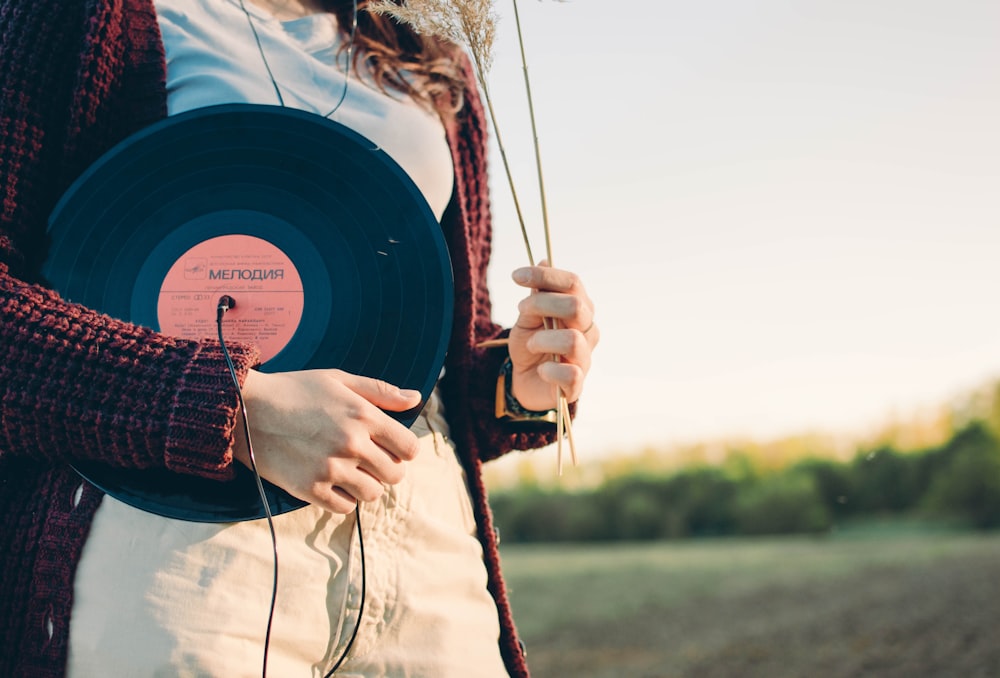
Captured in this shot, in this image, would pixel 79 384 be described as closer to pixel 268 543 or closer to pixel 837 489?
pixel 268 543

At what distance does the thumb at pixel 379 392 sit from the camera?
103 cm

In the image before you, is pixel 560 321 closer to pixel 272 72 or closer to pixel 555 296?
pixel 555 296

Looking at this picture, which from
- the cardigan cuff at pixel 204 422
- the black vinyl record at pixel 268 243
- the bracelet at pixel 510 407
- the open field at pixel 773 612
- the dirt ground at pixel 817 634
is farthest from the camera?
the open field at pixel 773 612

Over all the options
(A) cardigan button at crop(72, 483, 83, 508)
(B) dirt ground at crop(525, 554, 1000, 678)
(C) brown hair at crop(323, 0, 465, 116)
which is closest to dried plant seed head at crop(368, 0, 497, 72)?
(C) brown hair at crop(323, 0, 465, 116)

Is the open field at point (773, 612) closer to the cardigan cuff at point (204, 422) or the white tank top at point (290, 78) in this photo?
the white tank top at point (290, 78)

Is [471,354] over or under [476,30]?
under

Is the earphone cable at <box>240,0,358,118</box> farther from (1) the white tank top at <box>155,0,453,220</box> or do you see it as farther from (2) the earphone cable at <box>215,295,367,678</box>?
(2) the earphone cable at <box>215,295,367,678</box>

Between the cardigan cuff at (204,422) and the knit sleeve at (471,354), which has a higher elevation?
the knit sleeve at (471,354)

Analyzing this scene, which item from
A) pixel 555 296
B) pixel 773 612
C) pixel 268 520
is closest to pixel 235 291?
pixel 268 520

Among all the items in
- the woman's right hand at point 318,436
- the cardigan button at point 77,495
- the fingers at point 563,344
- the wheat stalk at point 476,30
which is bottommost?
the cardigan button at point 77,495

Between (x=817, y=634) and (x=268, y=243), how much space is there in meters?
5.37

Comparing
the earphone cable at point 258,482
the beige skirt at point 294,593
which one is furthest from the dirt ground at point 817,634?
Result: the earphone cable at point 258,482

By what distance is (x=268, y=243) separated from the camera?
114 cm

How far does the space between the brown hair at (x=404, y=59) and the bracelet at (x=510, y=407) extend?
1.61ft
